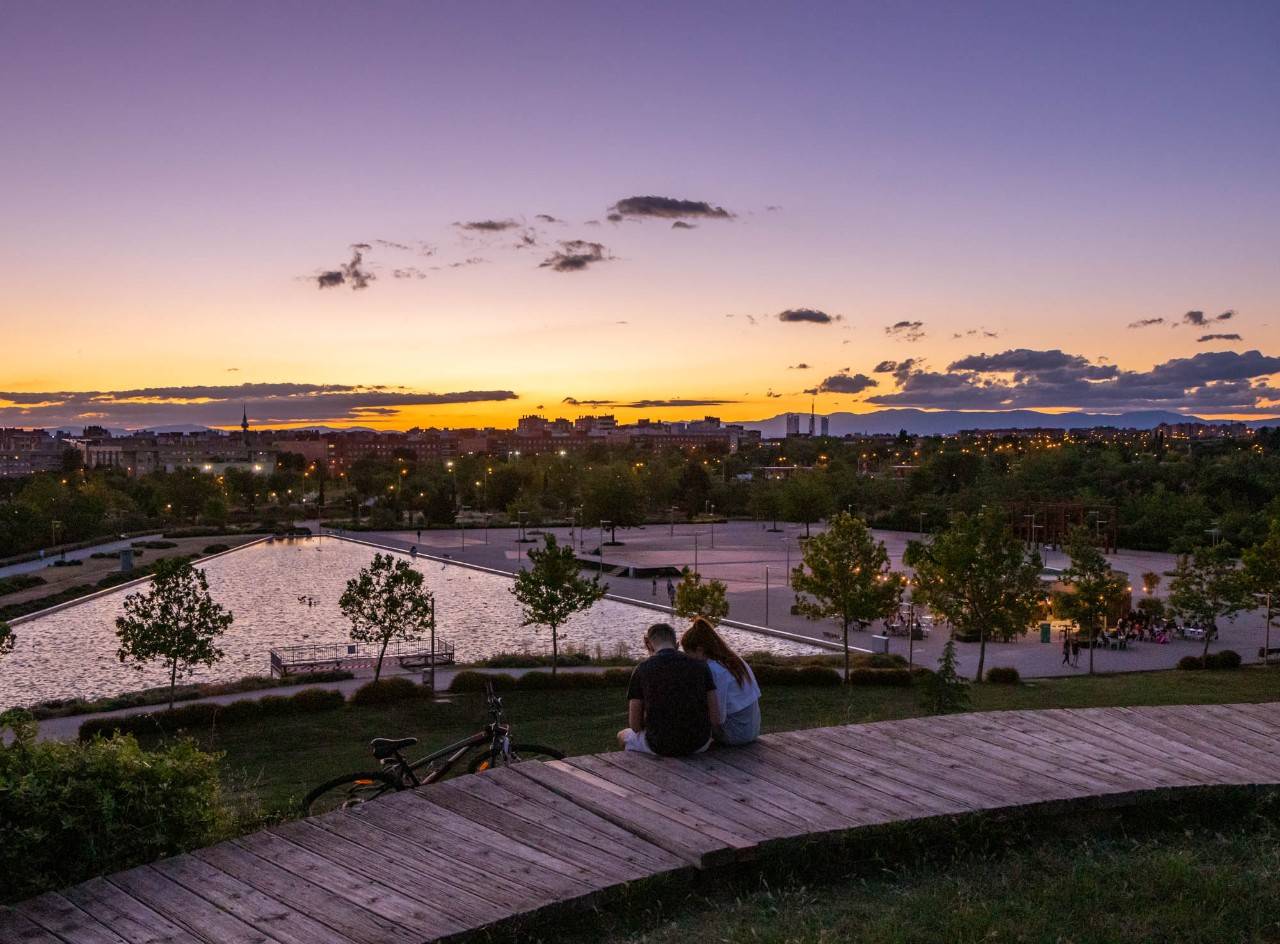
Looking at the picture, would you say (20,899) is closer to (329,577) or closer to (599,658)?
(599,658)

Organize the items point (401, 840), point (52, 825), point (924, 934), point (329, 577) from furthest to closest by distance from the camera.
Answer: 1. point (329, 577)
2. point (401, 840)
3. point (52, 825)
4. point (924, 934)

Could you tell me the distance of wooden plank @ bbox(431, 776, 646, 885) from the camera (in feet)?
12.7

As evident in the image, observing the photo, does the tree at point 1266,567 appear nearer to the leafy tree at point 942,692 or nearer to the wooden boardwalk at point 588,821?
the leafy tree at point 942,692

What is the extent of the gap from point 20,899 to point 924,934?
341cm

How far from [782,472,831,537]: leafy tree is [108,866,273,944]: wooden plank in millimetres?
66605

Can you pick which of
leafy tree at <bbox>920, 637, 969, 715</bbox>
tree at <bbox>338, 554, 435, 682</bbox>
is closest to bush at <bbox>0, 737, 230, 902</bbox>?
leafy tree at <bbox>920, 637, 969, 715</bbox>

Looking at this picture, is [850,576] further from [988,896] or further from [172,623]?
[988,896]

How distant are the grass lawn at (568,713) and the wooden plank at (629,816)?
34.9 feet

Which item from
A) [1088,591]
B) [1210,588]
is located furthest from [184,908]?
[1210,588]

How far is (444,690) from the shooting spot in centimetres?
2323

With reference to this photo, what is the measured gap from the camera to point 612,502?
224 ft

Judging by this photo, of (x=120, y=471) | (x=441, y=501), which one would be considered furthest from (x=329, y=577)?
(x=120, y=471)

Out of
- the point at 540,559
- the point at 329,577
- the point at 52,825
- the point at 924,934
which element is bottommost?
the point at 329,577

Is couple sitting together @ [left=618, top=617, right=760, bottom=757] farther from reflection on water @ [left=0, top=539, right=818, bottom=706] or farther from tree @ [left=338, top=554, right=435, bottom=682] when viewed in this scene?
reflection on water @ [left=0, top=539, right=818, bottom=706]
